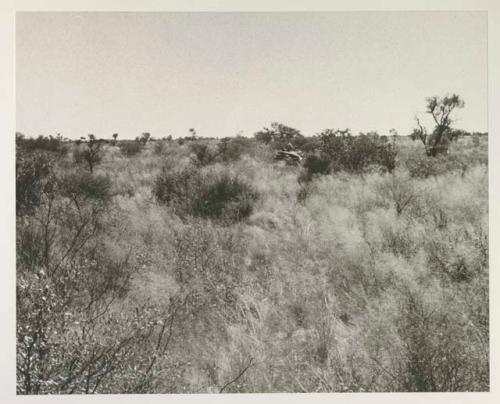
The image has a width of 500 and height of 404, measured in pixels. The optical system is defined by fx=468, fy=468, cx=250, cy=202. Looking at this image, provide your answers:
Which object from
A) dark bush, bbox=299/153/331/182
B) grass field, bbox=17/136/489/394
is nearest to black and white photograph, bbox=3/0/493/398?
grass field, bbox=17/136/489/394

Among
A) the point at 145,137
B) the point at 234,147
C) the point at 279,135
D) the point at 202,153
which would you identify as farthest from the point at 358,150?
the point at 145,137

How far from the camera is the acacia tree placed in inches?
142

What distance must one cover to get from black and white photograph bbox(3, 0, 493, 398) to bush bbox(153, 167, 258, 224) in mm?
48

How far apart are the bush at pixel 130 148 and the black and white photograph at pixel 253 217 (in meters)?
0.04

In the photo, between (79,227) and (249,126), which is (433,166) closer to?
(249,126)

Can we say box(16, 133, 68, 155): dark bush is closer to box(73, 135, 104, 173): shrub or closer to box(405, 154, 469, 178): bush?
box(73, 135, 104, 173): shrub

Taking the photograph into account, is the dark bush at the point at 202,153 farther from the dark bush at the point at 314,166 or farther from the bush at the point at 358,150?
the bush at the point at 358,150

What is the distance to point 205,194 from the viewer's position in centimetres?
400

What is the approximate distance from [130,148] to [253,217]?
1.16 m

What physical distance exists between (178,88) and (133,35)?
53cm

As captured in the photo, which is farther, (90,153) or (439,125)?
(90,153)

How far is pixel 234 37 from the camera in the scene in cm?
364


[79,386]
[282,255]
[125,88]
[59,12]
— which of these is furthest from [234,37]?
[79,386]

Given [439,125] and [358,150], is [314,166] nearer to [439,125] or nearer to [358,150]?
[358,150]
